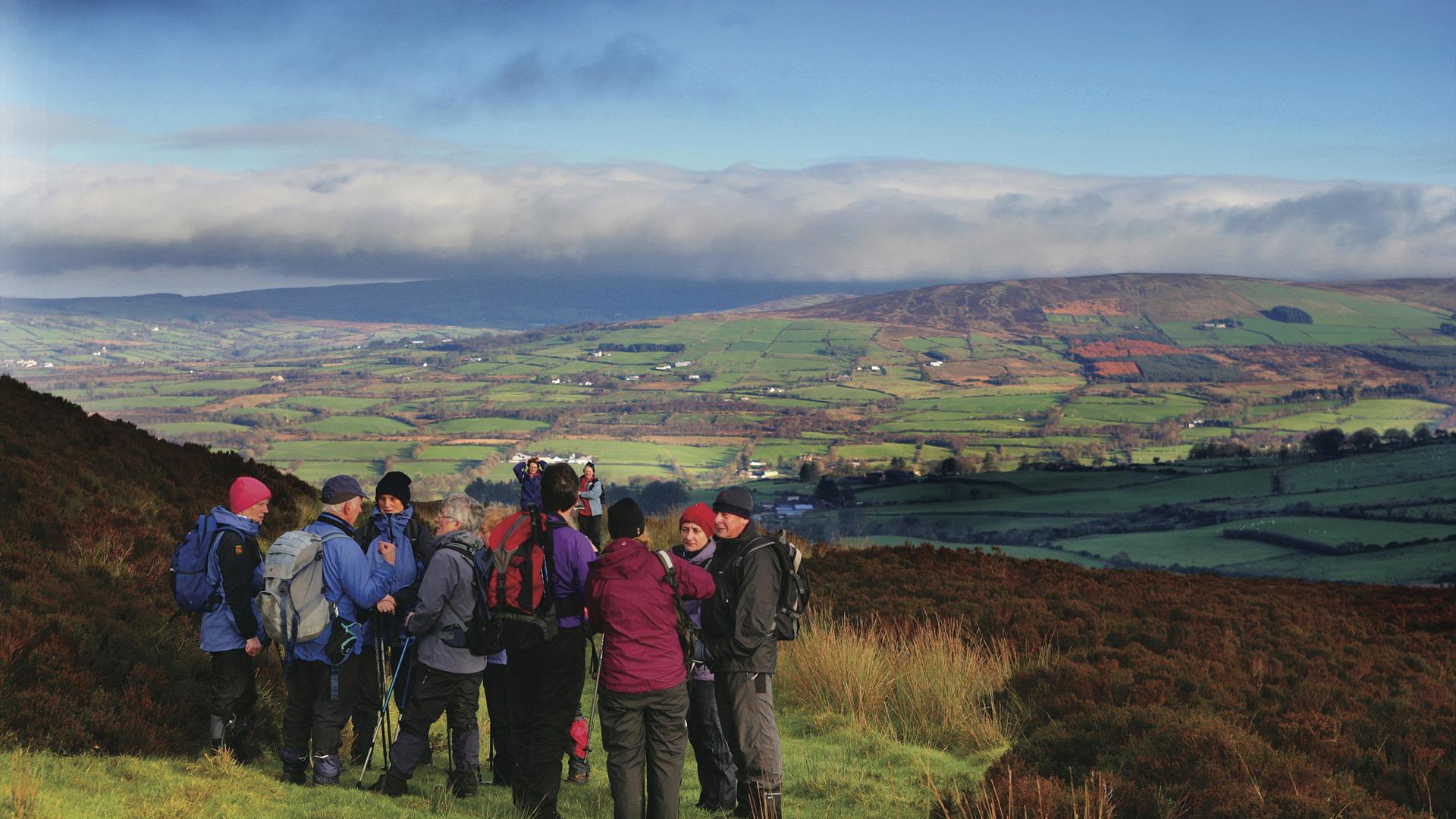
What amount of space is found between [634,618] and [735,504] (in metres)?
1.10

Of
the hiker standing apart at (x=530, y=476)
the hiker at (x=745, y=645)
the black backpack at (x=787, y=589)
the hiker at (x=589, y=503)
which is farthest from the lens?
the hiker at (x=589, y=503)

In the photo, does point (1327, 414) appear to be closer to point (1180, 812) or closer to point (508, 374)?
point (508, 374)

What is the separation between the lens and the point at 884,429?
114m

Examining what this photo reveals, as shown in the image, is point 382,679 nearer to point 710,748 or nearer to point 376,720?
point 376,720

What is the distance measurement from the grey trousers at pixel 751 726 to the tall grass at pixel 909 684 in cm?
356

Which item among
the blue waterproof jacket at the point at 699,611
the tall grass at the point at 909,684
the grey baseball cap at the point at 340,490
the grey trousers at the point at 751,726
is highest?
the grey baseball cap at the point at 340,490

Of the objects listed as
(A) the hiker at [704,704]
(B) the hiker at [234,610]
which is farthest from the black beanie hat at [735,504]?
(B) the hiker at [234,610]

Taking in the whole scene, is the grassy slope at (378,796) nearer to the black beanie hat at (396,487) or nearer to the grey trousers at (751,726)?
the grey trousers at (751,726)

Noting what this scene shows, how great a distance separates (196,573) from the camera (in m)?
7.33

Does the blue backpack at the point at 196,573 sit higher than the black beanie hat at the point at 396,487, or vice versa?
the black beanie hat at the point at 396,487

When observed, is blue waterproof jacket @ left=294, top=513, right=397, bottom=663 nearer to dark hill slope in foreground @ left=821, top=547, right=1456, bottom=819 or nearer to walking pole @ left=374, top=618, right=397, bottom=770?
walking pole @ left=374, top=618, right=397, bottom=770

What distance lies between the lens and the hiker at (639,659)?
6527 mm

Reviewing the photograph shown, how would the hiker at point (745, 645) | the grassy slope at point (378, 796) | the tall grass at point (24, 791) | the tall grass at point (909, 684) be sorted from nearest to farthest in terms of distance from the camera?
the tall grass at point (24, 791)
the grassy slope at point (378, 796)
the hiker at point (745, 645)
the tall grass at point (909, 684)

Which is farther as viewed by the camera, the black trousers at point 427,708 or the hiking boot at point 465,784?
the hiking boot at point 465,784
